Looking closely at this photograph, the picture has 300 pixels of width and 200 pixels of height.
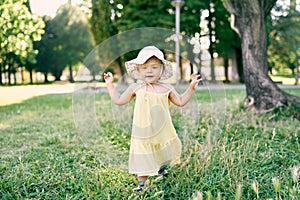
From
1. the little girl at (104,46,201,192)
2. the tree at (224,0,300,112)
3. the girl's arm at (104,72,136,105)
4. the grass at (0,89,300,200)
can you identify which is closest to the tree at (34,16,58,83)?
the grass at (0,89,300,200)

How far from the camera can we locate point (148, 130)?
8.88 feet

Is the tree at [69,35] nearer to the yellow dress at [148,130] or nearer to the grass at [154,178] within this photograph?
the grass at [154,178]

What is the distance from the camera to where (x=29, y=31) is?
809cm

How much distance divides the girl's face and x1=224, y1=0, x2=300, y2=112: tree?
356 centimetres

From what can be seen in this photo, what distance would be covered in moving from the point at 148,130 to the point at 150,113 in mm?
135

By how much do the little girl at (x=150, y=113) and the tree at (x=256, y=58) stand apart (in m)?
3.44

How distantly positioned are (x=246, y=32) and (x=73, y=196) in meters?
4.45

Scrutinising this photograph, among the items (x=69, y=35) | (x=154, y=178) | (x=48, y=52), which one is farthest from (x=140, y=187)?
(x=69, y=35)

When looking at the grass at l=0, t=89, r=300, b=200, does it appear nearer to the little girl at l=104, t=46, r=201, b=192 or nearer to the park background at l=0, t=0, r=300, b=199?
the park background at l=0, t=0, r=300, b=199

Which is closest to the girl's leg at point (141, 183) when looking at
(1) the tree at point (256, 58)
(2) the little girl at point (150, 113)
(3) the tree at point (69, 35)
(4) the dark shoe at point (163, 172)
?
(2) the little girl at point (150, 113)

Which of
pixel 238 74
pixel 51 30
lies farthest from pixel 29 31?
pixel 51 30

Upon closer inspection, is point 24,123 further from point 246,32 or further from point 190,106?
point 246,32

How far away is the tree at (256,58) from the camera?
5.78 meters

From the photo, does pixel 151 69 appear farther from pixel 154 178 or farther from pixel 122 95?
pixel 154 178
